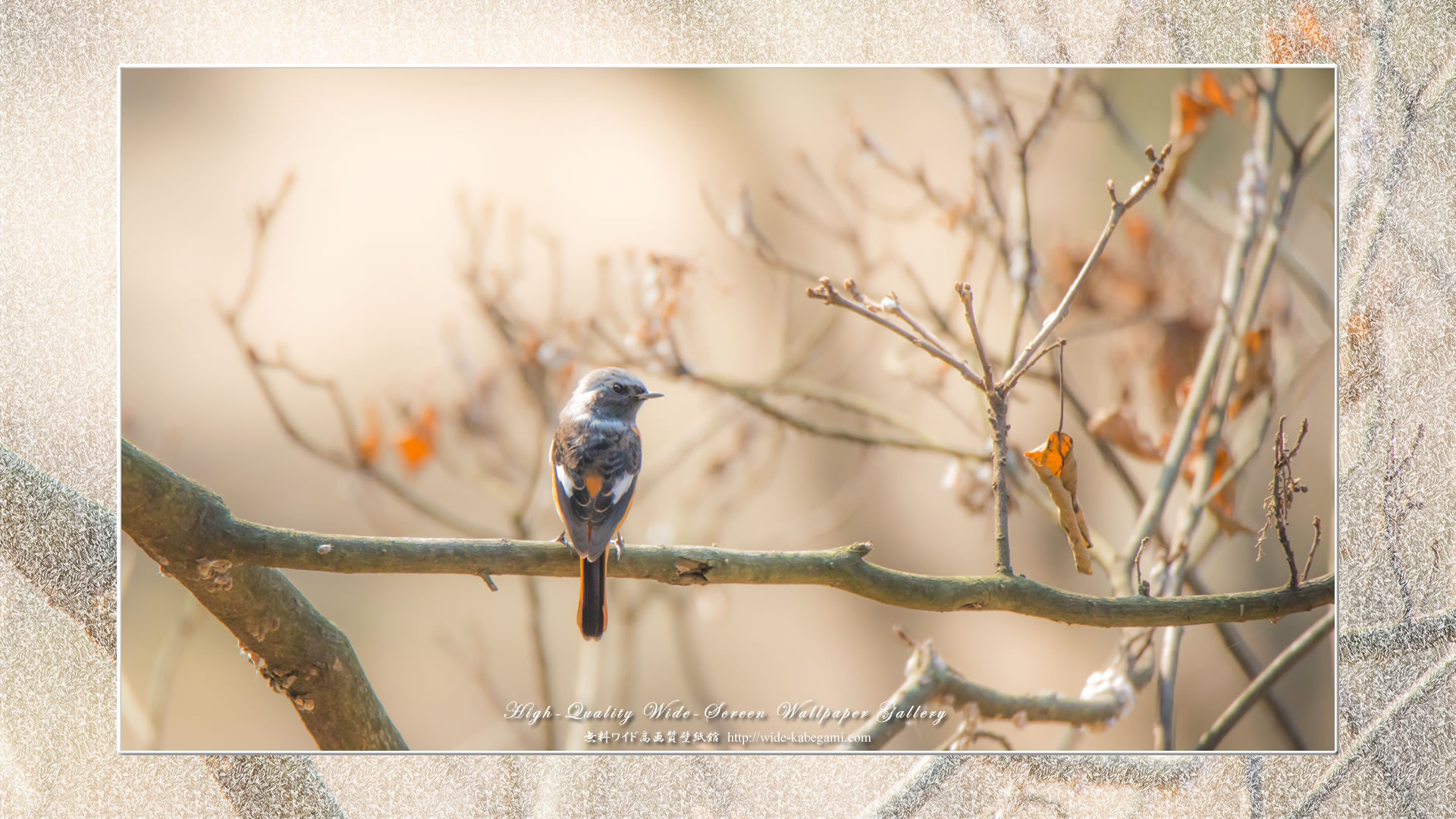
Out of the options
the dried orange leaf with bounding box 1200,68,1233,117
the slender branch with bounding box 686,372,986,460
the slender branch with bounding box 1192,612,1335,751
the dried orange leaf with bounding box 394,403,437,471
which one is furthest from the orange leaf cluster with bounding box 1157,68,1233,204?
the dried orange leaf with bounding box 394,403,437,471

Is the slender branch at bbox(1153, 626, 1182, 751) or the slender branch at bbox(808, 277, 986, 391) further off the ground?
the slender branch at bbox(808, 277, 986, 391)

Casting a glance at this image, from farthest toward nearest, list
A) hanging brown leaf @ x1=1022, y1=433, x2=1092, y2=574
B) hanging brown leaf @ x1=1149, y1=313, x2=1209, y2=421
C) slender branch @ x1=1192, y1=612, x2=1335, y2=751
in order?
hanging brown leaf @ x1=1149, y1=313, x2=1209, y2=421
slender branch @ x1=1192, y1=612, x2=1335, y2=751
hanging brown leaf @ x1=1022, y1=433, x2=1092, y2=574

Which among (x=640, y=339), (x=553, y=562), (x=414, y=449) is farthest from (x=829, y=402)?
(x=414, y=449)

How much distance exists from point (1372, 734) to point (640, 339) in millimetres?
1740

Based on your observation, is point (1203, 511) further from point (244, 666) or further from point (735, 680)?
point (244, 666)

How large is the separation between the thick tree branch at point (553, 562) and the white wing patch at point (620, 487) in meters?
0.10

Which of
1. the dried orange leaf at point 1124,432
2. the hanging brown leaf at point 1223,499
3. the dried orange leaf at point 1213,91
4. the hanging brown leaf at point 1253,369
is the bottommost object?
the hanging brown leaf at point 1223,499

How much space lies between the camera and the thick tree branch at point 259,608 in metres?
1.82

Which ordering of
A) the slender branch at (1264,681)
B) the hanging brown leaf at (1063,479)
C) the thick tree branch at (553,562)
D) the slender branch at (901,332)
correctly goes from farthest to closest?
the slender branch at (1264,681) → the hanging brown leaf at (1063,479) → the thick tree branch at (553,562) → the slender branch at (901,332)

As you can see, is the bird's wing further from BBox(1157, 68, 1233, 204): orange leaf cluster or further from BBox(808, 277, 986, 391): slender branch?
BBox(1157, 68, 1233, 204): orange leaf cluster

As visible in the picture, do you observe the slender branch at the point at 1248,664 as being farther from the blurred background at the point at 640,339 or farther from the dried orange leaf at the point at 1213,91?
the dried orange leaf at the point at 1213,91

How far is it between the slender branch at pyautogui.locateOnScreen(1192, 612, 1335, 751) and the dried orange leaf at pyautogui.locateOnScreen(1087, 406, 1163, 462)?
46 cm

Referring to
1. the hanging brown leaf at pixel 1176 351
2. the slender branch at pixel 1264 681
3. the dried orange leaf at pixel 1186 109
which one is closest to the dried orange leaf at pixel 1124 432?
the hanging brown leaf at pixel 1176 351

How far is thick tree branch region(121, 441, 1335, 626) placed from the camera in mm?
1812
